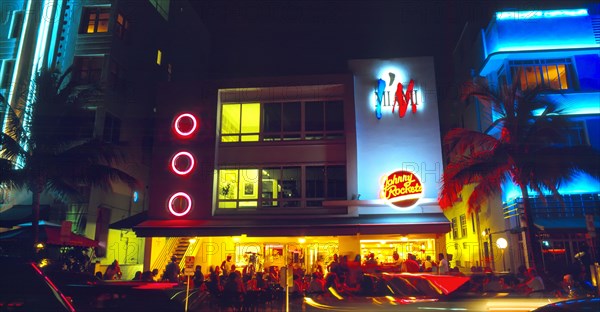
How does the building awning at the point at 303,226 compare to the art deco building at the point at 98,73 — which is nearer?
the building awning at the point at 303,226

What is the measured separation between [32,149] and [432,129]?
16.1 meters

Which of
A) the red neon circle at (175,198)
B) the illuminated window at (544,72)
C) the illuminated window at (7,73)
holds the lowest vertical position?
the red neon circle at (175,198)

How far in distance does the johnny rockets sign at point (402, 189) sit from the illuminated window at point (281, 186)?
2232 mm

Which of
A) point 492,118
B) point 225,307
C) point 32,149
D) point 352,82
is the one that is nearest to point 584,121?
point 492,118

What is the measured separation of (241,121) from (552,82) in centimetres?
1424

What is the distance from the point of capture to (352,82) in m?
19.6

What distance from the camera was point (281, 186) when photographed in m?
19.9

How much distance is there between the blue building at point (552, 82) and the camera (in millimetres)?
17125

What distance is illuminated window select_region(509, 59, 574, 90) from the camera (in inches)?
751

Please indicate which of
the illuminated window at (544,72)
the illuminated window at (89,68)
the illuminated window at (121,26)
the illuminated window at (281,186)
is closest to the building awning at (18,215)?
the illuminated window at (89,68)

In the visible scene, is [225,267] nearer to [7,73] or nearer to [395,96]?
[395,96]

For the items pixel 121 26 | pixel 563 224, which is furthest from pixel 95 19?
pixel 563 224

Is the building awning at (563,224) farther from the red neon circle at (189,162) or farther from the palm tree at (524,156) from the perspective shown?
the red neon circle at (189,162)

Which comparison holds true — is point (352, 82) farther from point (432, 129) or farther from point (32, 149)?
point (32, 149)
